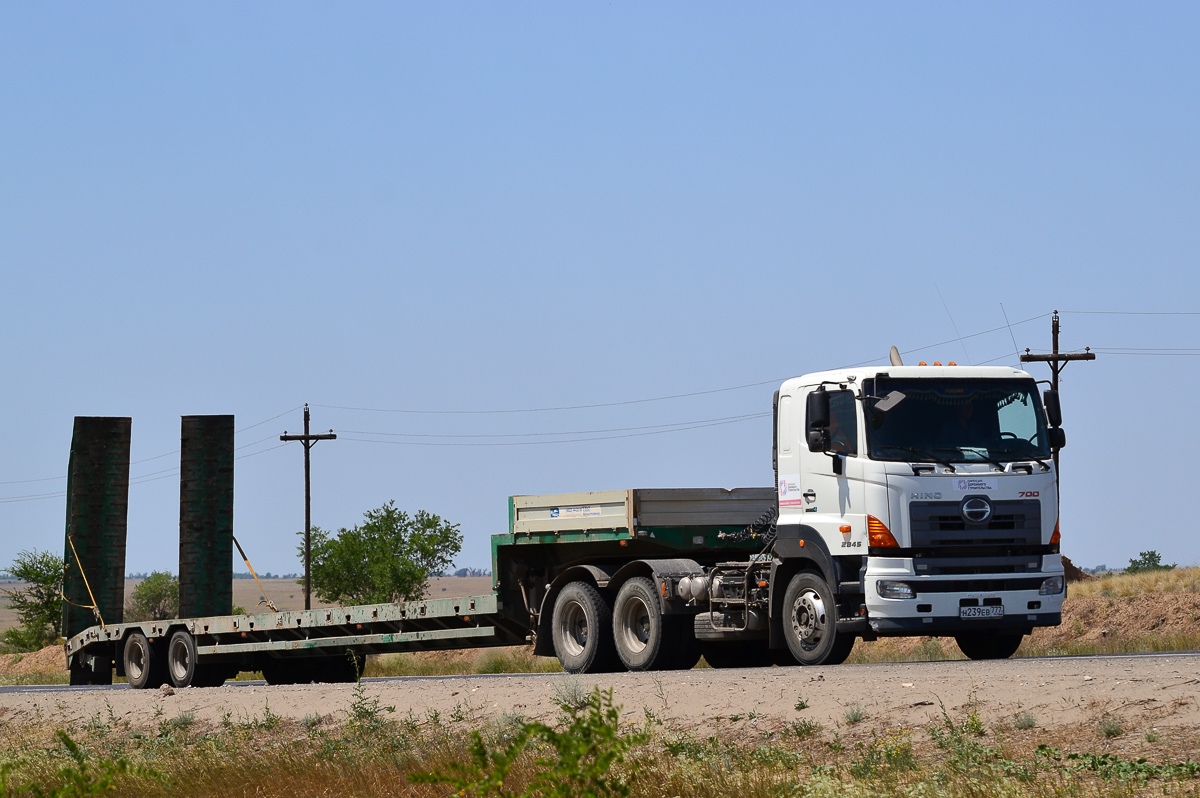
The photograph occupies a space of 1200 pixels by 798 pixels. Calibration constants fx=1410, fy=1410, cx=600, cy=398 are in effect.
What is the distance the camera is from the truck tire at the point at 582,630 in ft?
54.1

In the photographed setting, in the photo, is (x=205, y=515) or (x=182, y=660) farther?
(x=205, y=515)

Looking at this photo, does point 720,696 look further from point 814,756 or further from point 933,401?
point 933,401

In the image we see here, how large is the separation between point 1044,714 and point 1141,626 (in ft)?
88.7

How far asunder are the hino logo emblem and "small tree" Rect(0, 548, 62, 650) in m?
53.9

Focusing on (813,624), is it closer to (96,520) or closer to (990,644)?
(990,644)

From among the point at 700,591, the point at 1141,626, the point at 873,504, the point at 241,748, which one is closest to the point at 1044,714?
the point at 873,504

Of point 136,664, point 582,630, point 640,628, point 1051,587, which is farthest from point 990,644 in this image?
point 136,664

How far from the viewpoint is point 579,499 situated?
16703mm

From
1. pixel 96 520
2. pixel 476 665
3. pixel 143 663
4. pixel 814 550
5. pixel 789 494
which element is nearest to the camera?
pixel 814 550

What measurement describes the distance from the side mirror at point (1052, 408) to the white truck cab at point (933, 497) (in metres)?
0.02

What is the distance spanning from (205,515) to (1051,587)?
1461cm

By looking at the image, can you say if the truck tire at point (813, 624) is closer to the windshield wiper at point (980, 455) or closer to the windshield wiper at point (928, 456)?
the windshield wiper at point (928, 456)

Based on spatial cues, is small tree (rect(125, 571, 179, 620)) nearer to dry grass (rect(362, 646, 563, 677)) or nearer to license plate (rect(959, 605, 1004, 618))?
dry grass (rect(362, 646, 563, 677))

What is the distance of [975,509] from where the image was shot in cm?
1416
